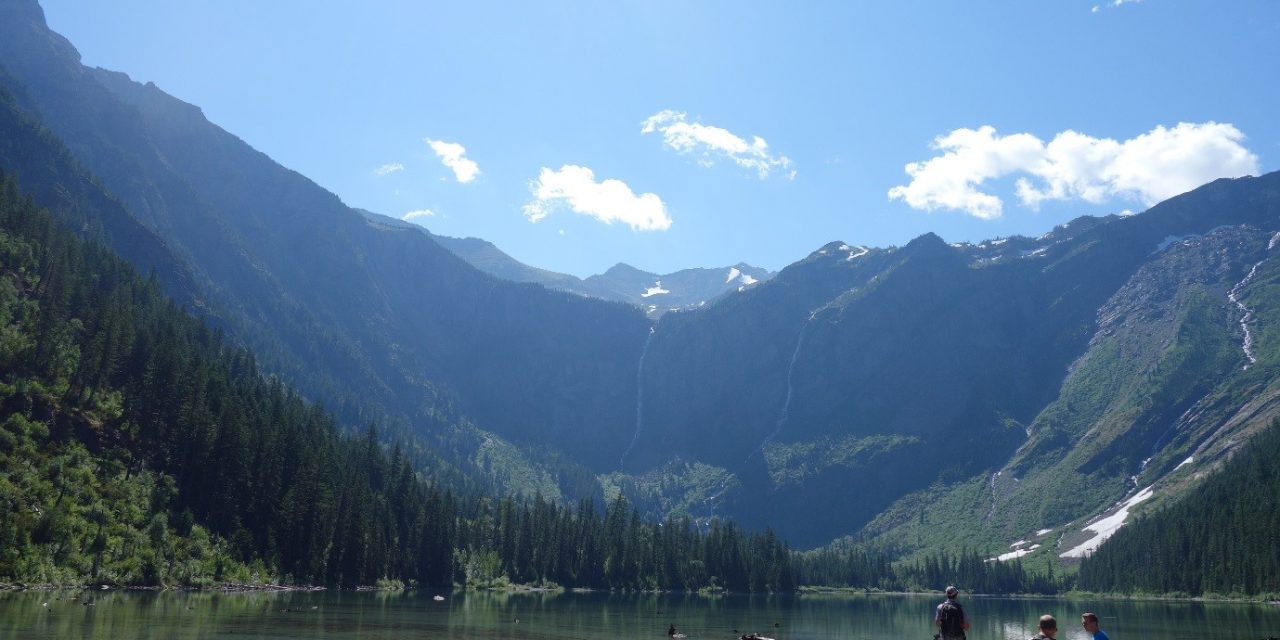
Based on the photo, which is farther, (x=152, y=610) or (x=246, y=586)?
(x=246, y=586)

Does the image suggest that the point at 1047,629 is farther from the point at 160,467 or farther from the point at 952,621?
the point at 160,467

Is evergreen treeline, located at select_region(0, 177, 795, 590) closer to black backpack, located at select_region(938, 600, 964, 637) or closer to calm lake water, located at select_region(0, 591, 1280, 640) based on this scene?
calm lake water, located at select_region(0, 591, 1280, 640)

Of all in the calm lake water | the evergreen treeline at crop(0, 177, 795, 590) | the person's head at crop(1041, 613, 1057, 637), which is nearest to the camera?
the person's head at crop(1041, 613, 1057, 637)

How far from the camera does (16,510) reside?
81.7m

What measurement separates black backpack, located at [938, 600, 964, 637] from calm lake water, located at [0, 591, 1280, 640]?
38.0 m

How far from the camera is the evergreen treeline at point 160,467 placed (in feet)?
298

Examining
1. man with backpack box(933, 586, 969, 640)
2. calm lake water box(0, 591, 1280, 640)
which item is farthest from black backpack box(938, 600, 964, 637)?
calm lake water box(0, 591, 1280, 640)

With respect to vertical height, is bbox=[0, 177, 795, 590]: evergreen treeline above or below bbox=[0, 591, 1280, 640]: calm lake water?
above

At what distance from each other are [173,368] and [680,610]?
7525 centimetres

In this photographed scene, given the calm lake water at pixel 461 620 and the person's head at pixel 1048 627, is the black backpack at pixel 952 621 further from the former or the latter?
the calm lake water at pixel 461 620

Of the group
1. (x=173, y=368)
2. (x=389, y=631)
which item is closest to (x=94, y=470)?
(x=173, y=368)

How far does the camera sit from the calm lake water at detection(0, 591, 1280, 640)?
2169 inches

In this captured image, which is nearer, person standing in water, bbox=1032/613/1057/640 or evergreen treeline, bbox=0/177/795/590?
person standing in water, bbox=1032/613/1057/640

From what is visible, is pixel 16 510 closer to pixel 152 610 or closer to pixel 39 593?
pixel 39 593
